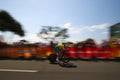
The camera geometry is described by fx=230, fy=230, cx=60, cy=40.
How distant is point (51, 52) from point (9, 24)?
3164 centimetres

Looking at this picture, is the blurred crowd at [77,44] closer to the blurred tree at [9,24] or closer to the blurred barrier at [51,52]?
the blurred barrier at [51,52]

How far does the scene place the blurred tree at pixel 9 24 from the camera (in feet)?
153

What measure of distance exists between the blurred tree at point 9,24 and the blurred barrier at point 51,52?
82.1 ft

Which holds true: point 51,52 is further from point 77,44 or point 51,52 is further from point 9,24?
point 9,24

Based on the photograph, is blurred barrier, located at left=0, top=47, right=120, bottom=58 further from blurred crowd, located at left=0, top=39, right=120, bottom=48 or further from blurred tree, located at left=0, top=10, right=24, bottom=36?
blurred tree, located at left=0, top=10, right=24, bottom=36

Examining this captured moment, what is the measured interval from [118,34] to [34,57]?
801 centimetres

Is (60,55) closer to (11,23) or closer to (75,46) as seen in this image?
(75,46)

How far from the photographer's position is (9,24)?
160 feet

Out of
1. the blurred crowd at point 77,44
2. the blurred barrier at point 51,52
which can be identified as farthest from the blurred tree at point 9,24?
the blurred barrier at point 51,52

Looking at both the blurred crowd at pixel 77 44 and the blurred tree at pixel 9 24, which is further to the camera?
the blurred tree at pixel 9 24

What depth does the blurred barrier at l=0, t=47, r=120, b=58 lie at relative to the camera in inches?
758

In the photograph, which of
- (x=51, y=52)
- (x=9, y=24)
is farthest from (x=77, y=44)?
(x=9, y=24)

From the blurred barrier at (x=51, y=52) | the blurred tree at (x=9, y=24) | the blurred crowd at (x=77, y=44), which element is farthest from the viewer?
the blurred tree at (x=9, y=24)

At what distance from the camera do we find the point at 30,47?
68.7ft
